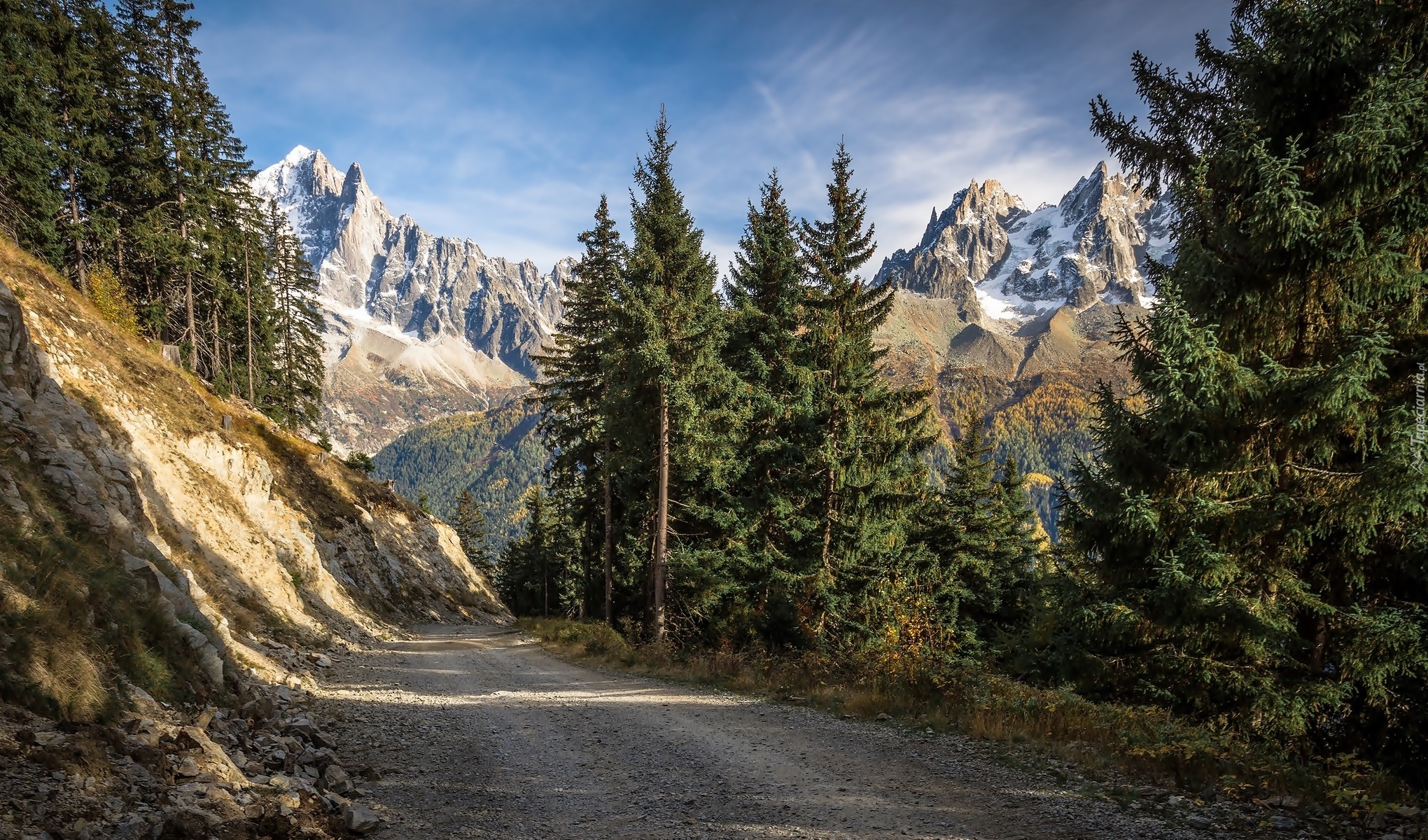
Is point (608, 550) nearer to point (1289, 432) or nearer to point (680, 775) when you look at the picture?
point (680, 775)

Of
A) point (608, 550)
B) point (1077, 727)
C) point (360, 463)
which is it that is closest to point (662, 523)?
point (608, 550)

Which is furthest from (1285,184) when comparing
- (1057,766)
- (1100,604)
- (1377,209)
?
(1057,766)

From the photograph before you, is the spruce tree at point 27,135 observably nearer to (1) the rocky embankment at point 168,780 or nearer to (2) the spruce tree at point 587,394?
(2) the spruce tree at point 587,394

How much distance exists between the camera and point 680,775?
707 centimetres

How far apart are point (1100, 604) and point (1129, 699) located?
5.13 ft

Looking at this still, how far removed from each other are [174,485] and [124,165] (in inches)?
947

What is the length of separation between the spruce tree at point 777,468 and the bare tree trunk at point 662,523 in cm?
A: 207

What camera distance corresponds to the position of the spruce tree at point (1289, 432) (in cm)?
685

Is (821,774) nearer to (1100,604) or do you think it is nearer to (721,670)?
(1100,604)

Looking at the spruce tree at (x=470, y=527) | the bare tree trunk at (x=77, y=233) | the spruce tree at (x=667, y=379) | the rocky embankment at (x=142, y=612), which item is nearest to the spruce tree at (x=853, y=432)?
the spruce tree at (x=667, y=379)

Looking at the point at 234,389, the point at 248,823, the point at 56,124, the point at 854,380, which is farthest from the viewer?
the point at 234,389

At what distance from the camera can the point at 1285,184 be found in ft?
24.3

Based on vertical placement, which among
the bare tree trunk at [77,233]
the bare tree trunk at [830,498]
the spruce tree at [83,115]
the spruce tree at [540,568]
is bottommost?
the spruce tree at [540,568]

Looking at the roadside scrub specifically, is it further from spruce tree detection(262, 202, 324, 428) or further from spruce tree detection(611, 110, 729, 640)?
spruce tree detection(262, 202, 324, 428)
